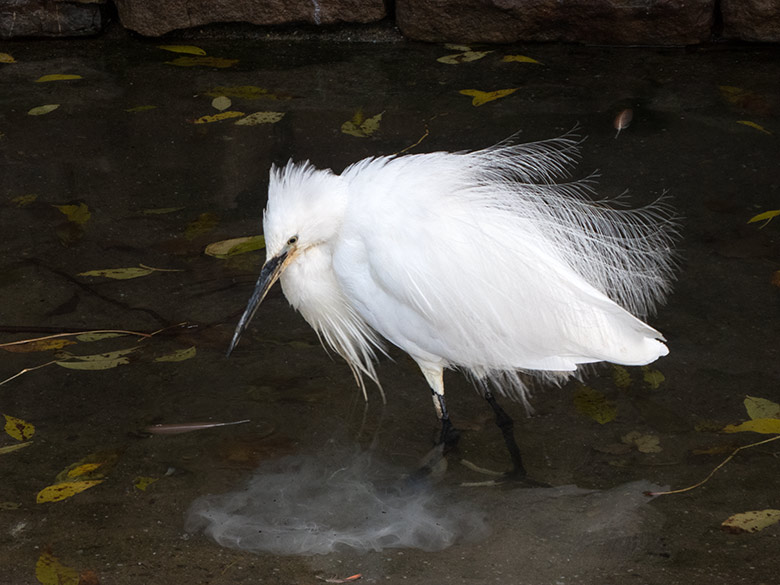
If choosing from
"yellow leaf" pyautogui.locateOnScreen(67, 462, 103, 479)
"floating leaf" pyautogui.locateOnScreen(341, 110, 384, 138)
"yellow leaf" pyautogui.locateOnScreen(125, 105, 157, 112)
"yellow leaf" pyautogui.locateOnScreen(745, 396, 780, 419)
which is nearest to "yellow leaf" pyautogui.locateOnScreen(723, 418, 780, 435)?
"yellow leaf" pyautogui.locateOnScreen(745, 396, 780, 419)

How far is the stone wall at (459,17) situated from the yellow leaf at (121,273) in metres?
1.80

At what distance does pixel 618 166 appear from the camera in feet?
10.8

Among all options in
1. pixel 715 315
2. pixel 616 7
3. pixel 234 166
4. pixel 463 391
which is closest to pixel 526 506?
pixel 463 391

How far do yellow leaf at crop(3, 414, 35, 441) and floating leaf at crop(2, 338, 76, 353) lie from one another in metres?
0.28

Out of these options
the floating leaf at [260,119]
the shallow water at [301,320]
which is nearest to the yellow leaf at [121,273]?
the shallow water at [301,320]

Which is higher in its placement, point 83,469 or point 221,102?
point 221,102

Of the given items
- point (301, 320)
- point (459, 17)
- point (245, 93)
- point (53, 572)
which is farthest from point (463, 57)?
point (53, 572)

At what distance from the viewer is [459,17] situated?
414cm

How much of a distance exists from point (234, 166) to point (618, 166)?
1364 millimetres

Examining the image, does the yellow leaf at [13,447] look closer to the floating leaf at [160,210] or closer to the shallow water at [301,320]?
the shallow water at [301,320]

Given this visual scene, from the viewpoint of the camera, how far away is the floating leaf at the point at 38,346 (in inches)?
100

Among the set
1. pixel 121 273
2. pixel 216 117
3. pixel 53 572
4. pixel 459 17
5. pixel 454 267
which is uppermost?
pixel 459 17

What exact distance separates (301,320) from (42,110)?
178cm

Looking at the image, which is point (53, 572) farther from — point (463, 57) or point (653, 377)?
point (463, 57)
